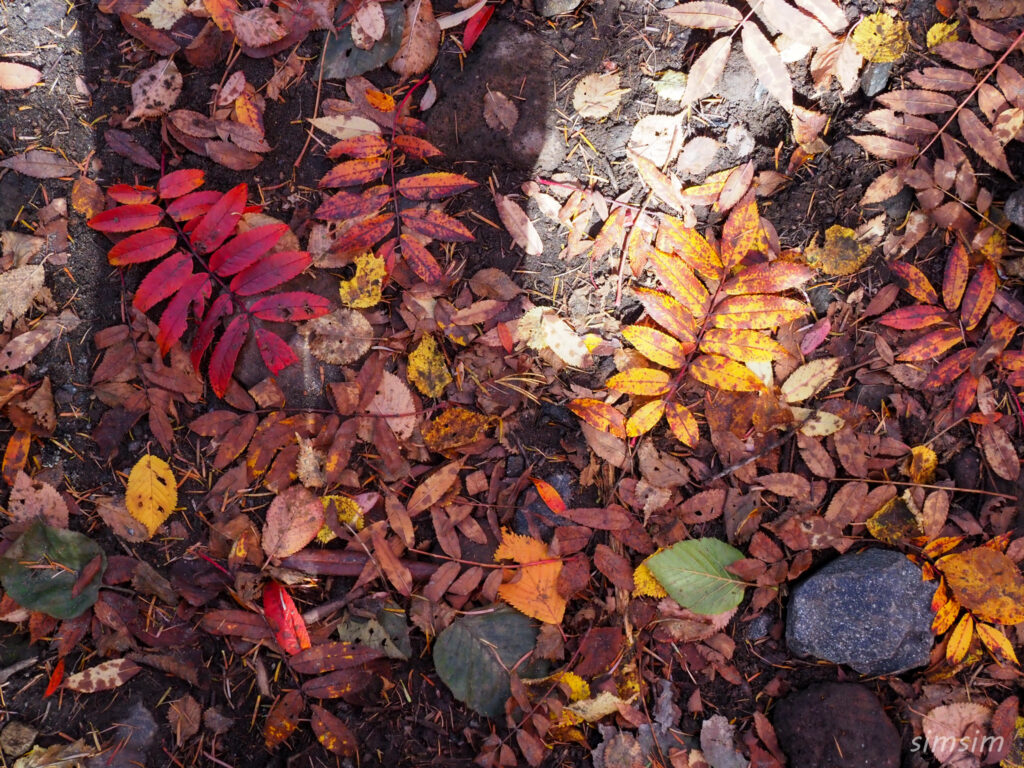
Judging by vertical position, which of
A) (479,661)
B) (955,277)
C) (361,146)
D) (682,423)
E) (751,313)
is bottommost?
(479,661)

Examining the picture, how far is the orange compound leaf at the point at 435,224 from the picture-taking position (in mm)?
2248

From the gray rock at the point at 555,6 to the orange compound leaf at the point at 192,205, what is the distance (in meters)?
1.24

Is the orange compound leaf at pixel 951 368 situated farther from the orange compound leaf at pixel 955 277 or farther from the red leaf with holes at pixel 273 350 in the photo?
the red leaf with holes at pixel 273 350

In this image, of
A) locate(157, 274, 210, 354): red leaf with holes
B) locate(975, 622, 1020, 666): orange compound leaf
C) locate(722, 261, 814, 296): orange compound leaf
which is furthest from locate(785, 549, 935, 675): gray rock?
locate(157, 274, 210, 354): red leaf with holes

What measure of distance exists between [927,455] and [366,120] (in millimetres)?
2229

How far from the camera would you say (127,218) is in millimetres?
2146

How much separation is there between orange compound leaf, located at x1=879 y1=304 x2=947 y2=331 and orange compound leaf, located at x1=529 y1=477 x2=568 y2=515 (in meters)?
1.28

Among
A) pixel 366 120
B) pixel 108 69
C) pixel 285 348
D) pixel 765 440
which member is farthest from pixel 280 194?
pixel 765 440

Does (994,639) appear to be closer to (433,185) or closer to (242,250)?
(433,185)

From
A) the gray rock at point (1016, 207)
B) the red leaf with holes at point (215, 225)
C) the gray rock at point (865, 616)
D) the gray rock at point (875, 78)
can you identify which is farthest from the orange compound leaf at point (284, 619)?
the gray rock at point (1016, 207)

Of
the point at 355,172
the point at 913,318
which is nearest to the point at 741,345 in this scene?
the point at 913,318

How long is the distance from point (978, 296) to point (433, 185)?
1.91 m

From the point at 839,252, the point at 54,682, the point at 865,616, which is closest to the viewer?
the point at 54,682

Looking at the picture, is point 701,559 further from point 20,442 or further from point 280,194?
point 20,442
